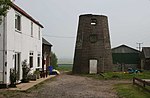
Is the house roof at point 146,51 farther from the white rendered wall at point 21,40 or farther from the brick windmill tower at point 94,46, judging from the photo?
the white rendered wall at point 21,40

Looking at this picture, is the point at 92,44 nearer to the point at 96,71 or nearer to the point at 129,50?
the point at 96,71

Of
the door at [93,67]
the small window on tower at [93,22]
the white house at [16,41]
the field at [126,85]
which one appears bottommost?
the field at [126,85]

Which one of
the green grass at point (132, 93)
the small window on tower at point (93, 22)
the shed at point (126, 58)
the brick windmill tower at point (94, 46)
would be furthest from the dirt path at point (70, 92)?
the shed at point (126, 58)

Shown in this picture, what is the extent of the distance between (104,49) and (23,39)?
→ 21.1 meters

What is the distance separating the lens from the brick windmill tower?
40.9 meters

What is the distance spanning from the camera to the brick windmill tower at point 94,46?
134ft

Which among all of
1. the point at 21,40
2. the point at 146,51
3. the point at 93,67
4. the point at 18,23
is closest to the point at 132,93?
the point at 21,40

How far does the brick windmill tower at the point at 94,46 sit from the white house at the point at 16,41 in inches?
532

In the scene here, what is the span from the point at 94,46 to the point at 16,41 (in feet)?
73.9

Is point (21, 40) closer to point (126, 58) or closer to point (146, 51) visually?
point (146, 51)

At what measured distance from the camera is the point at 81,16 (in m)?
42.6

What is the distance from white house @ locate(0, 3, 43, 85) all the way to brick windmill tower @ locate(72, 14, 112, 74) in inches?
532

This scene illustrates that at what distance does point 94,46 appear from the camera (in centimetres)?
4119

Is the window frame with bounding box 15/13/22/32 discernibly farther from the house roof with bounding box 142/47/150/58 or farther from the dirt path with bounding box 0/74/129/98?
the house roof with bounding box 142/47/150/58
